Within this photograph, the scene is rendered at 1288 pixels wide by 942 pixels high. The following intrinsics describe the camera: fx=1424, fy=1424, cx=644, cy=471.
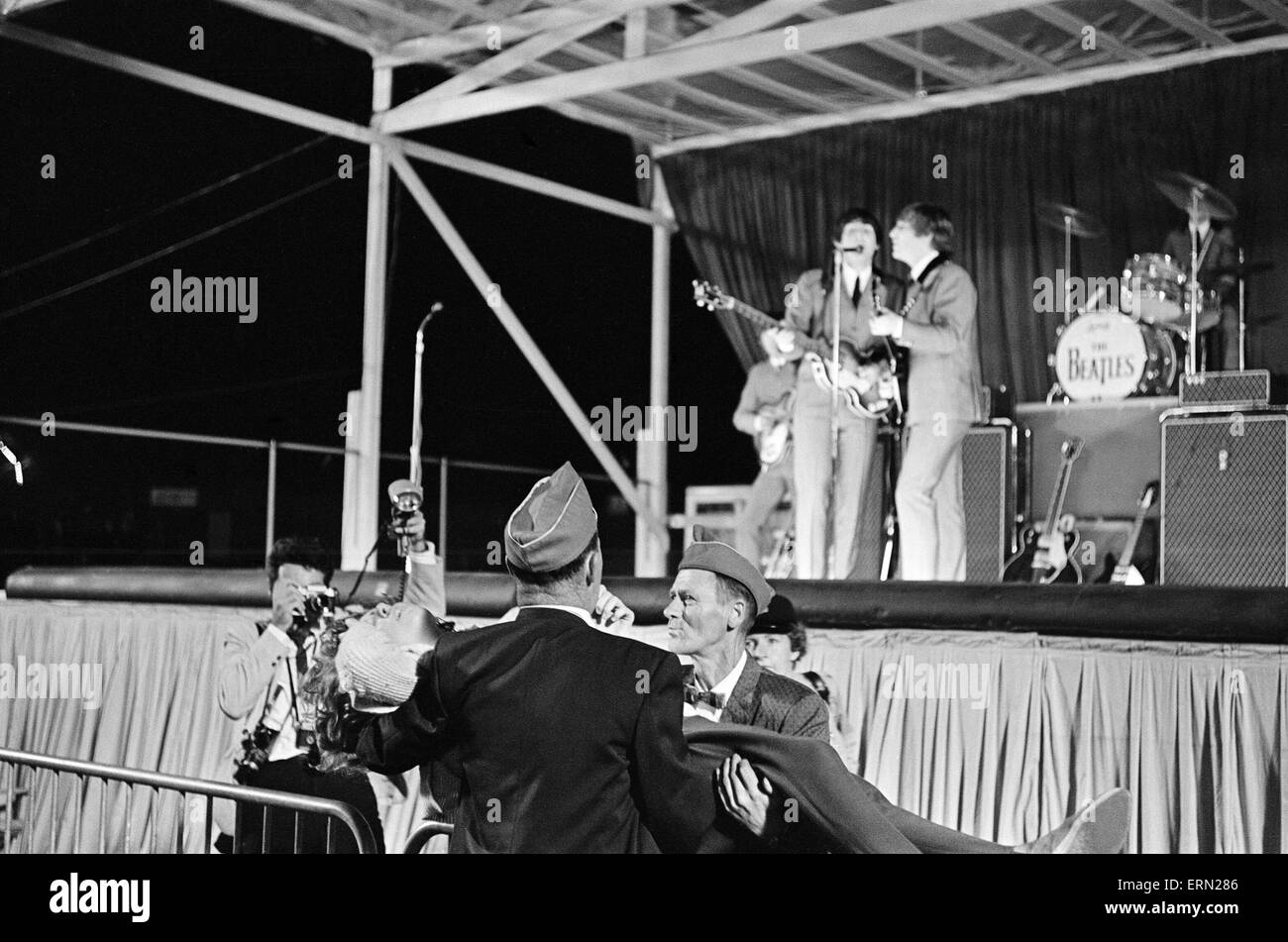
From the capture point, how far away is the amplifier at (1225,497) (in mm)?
7293

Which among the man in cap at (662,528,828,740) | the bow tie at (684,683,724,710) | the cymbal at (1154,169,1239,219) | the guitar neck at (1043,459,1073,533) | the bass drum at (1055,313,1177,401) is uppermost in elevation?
the cymbal at (1154,169,1239,219)

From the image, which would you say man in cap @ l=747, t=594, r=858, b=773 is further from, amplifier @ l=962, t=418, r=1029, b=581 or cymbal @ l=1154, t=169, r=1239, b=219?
cymbal @ l=1154, t=169, r=1239, b=219

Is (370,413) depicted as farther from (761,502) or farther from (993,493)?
(993,493)

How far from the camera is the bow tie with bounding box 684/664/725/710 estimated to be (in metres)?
3.40

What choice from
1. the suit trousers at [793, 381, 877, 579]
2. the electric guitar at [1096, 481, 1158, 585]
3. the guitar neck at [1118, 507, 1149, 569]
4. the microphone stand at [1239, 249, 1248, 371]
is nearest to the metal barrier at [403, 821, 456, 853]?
the suit trousers at [793, 381, 877, 579]

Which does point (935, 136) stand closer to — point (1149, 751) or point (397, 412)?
point (1149, 751)

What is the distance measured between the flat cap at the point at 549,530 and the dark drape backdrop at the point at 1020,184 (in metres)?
6.41

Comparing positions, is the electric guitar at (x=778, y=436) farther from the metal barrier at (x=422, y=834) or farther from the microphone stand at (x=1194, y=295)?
the metal barrier at (x=422, y=834)

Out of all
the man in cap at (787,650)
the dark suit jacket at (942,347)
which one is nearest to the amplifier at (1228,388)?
the dark suit jacket at (942,347)

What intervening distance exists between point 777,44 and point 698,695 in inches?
205

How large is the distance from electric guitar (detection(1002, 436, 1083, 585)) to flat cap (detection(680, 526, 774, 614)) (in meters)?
5.16

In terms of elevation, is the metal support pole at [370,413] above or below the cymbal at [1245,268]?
below
